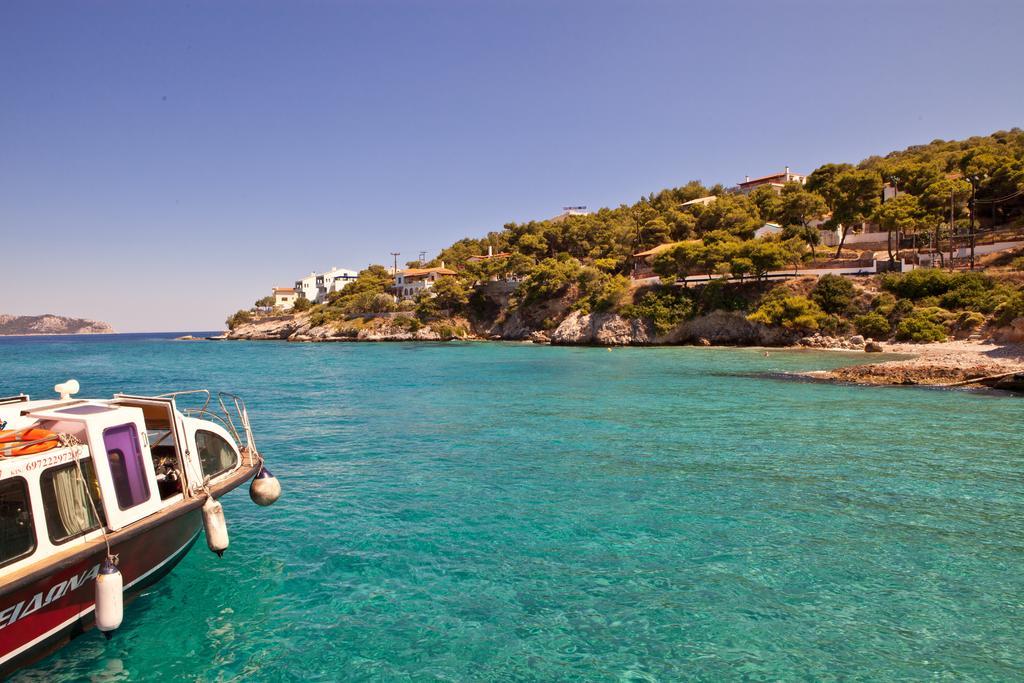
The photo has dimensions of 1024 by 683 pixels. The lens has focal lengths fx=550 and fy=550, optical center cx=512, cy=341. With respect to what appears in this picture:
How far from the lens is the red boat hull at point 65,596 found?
251 inches

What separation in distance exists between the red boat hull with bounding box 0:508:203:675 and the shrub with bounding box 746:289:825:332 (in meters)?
61.9

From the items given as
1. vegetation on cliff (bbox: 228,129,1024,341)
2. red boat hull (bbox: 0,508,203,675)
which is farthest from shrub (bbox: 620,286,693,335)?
red boat hull (bbox: 0,508,203,675)

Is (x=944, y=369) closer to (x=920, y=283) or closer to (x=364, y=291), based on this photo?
(x=920, y=283)

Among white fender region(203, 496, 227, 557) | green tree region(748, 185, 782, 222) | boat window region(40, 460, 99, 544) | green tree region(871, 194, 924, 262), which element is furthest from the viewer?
green tree region(748, 185, 782, 222)

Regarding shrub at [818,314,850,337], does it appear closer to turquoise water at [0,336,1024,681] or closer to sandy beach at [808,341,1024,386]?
sandy beach at [808,341,1024,386]

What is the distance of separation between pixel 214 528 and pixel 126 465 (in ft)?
5.36

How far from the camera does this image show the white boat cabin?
6707 mm

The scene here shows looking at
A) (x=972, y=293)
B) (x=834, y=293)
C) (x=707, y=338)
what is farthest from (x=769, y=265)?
(x=972, y=293)

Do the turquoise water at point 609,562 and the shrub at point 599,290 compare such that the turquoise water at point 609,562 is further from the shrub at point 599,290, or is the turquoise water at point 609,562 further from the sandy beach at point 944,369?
the shrub at point 599,290

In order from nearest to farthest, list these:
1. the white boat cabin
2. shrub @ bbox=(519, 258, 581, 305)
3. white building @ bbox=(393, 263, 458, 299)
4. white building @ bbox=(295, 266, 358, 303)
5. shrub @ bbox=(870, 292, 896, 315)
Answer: the white boat cabin → shrub @ bbox=(870, 292, 896, 315) → shrub @ bbox=(519, 258, 581, 305) → white building @ bbox=(393, 263, 458, 299) → white building @ bbox=(295, 266, 358, 303)

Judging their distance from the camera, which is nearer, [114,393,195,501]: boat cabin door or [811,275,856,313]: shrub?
[114,393,195,501]: boat cabin door

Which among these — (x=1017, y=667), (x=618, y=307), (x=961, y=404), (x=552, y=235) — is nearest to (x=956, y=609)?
(x=1017, y=667)

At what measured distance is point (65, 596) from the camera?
7020 mm

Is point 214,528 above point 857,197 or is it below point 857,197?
below
